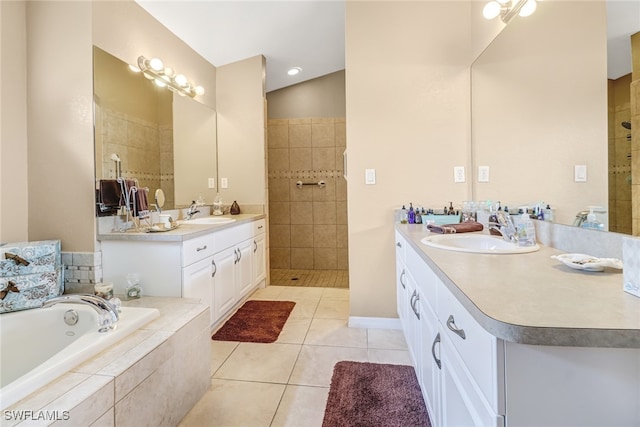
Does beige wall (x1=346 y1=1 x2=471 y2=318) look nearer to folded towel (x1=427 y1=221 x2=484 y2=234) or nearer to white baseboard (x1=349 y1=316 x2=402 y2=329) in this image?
white baseboard (x1=349 y1=316 x2=402 y2=329)

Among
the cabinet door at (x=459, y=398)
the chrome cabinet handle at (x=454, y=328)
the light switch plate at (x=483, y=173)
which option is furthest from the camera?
the light switch plate at (x=483, y=173)

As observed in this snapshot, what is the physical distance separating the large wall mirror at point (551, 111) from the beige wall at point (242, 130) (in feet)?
7.37

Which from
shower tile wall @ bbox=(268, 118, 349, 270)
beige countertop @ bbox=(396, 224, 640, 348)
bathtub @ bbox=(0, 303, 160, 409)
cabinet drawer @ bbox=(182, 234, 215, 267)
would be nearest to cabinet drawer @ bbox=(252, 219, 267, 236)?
cabinet drawer @ bbox=(182, 234, 215, 267)

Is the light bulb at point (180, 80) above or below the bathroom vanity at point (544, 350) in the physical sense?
above

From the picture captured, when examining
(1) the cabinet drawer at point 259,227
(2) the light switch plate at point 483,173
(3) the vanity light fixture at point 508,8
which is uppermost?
(3) the vanity light fixture at point 508,8

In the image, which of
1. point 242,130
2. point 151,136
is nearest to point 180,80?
point 151,136

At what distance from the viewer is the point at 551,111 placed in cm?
144

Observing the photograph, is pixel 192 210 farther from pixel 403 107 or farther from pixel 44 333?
pixel 403 107

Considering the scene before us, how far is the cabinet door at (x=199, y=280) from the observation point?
2.07 m

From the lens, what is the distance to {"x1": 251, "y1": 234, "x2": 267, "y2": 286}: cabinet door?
333 centimetres

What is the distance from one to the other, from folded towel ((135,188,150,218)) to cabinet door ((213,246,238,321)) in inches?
23.0

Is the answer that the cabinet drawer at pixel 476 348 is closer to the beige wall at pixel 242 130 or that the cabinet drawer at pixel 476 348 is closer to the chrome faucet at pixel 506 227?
the chrome faucet at pixel 506 227

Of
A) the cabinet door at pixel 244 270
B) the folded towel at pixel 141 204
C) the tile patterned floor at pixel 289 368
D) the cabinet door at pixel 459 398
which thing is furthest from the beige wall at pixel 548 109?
the folded towel at pixel 141 204

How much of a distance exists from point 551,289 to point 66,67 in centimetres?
272
